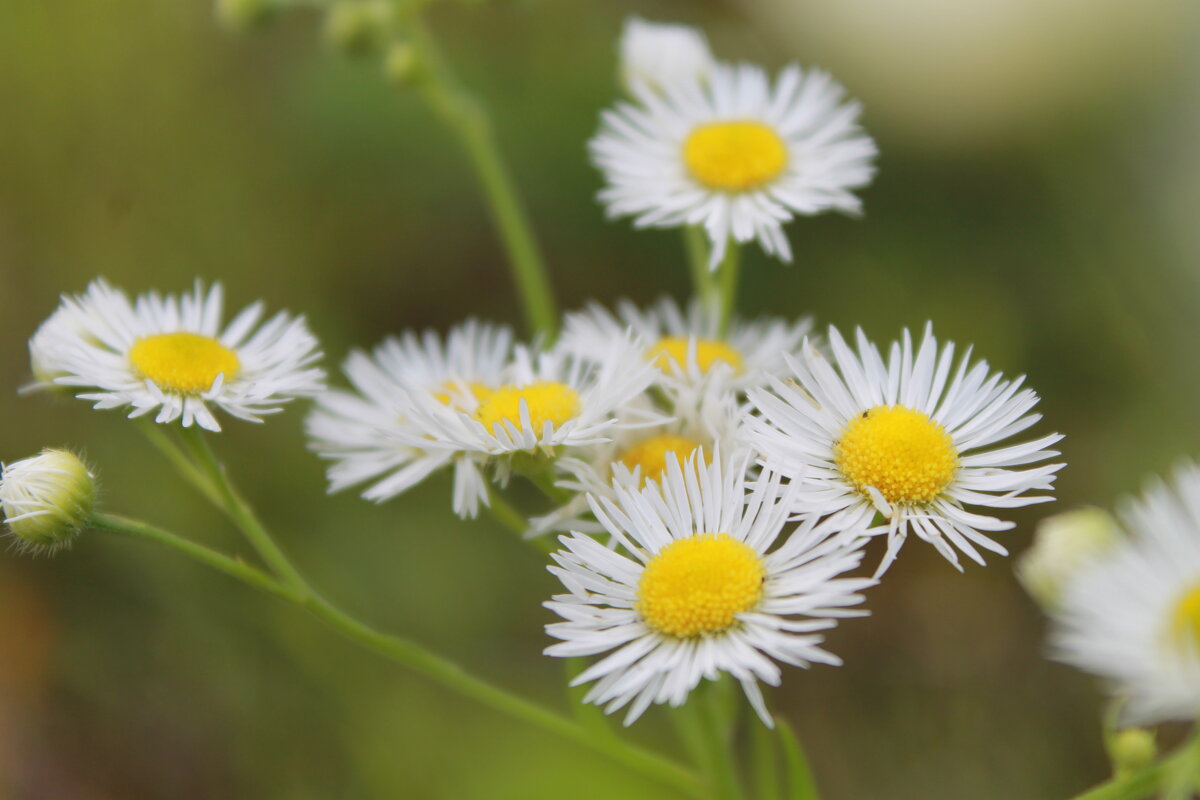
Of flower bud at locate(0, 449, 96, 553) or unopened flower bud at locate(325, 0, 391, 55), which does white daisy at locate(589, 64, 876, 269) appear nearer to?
unopened flower bud at locate(325, 0, 391, 55)

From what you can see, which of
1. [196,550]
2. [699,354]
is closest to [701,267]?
[699,354]

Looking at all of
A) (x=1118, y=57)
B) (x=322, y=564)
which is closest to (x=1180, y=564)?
(x=322, y=564)

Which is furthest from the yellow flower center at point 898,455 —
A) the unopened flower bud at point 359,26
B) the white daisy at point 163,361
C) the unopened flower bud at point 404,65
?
the unopened flower bud at point 359,26

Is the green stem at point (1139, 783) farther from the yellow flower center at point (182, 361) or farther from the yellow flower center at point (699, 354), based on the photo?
the yellow flower center at point (182, 361)

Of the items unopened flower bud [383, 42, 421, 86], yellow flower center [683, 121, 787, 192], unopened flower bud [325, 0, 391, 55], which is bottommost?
yellow flower center [683, 121, 787, 192]

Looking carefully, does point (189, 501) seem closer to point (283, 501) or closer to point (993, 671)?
point (283, 501)

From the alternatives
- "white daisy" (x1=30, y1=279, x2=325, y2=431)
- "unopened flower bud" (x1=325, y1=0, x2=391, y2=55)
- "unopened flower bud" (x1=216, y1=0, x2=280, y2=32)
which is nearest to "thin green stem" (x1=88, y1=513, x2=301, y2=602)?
"white daisy" (x1=30, y1=279, x2=325, y2=431)
